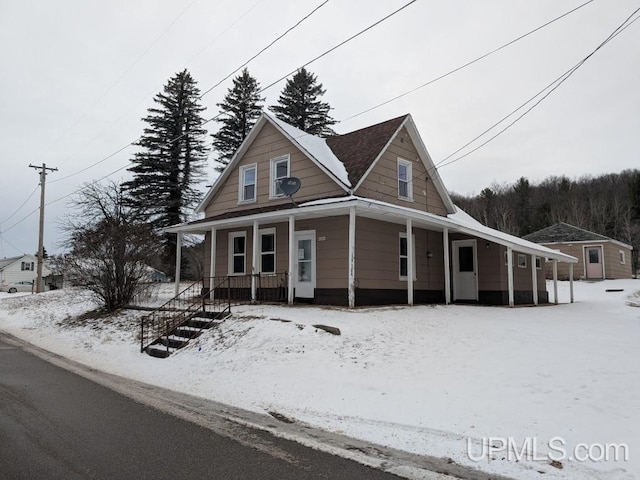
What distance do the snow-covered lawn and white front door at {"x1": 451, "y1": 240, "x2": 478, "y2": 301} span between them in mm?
3457

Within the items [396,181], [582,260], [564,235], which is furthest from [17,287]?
[582,260]

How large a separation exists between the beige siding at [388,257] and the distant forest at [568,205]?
4047cm

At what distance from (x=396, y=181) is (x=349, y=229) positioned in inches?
162

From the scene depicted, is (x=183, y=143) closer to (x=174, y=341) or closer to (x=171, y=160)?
(x=171, y=160)

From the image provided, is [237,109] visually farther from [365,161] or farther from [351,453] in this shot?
[351,453]

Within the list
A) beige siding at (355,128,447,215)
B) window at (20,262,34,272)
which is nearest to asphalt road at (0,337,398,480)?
beige siding at (355,128,447,215)

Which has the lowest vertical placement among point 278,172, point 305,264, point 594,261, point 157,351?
point 157,351

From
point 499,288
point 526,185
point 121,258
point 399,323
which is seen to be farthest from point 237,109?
point 526,185

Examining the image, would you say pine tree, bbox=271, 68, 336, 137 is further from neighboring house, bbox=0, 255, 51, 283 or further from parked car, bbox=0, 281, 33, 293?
neighboring house, bbox=0, 255, 51, 283

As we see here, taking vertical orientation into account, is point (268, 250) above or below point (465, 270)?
above

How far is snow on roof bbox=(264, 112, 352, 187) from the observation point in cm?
1446

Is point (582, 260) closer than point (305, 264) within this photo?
No

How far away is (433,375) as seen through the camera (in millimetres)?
7492

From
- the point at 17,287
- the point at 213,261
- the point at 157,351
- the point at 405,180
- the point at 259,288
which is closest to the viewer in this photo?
the point at 157,351
